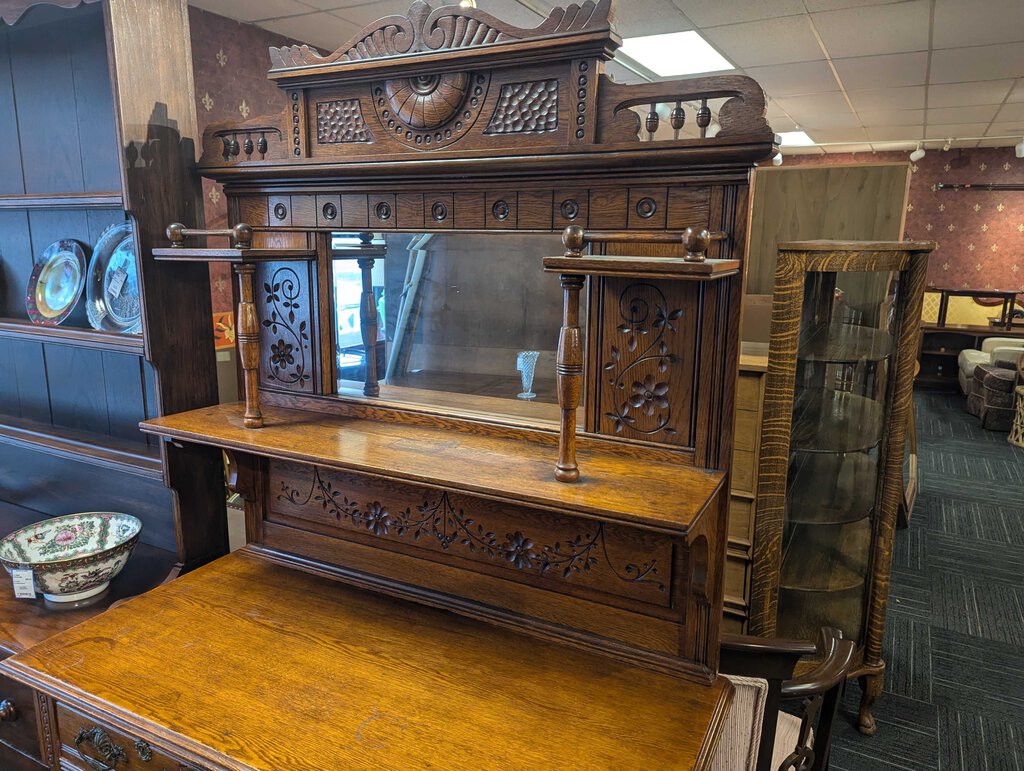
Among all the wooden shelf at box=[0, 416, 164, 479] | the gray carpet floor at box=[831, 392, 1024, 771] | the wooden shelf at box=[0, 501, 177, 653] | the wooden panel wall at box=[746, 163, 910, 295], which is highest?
the wooden panel wall at box=[746, 163, 910, 295]

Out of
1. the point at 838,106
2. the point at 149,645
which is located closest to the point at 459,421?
the point at 149,645

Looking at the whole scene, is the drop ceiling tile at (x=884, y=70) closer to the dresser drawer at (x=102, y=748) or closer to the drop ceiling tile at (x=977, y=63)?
the drop ceiling tile at (x=977, y=63)

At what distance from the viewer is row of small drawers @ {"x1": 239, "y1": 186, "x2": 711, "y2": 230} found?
1183mm

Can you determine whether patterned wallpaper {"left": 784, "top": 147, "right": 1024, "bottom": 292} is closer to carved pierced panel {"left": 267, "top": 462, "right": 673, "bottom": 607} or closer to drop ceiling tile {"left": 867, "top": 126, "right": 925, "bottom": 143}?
drop ceiling tile {"left": 867, "top": 126, "right": 925, "bottom": 143}

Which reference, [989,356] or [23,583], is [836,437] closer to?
[23,583]

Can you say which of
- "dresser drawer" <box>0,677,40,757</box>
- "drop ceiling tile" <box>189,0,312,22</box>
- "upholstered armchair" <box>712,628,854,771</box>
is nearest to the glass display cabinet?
"upholstered armchair" <box>712,628,854,771</box>

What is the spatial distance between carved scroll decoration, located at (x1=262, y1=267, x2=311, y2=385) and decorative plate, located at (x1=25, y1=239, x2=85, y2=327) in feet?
2.09

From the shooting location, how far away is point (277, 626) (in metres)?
1.41

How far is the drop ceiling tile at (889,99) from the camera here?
17.2 ft

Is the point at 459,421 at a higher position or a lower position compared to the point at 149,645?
higher

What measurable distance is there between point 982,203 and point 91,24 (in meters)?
9.39

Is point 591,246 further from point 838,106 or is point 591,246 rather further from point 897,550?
point 838,106

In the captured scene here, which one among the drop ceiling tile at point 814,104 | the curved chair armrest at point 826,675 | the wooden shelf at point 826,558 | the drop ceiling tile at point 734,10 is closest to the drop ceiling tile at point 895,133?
the drop ceiling tile at point 814,104

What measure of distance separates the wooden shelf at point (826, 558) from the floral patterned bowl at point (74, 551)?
1.83m
